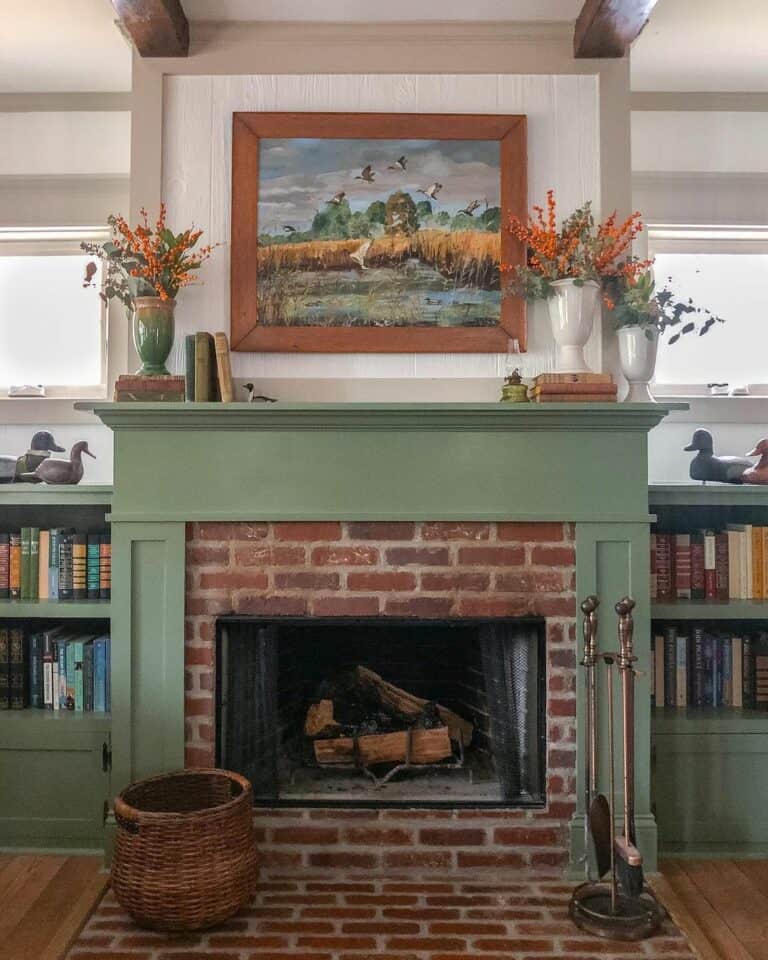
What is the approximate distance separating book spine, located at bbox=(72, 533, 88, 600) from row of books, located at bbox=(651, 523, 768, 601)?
1.85m

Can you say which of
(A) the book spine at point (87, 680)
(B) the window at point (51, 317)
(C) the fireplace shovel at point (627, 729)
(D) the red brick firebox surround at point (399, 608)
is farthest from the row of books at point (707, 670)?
(B) the window at point (51, 317)

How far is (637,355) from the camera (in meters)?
2.53

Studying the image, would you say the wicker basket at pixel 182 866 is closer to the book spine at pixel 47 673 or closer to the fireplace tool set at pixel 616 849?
the book spine at pixel 47 673

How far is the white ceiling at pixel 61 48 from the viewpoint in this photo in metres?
2.65

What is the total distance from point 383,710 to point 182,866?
0.80 metres

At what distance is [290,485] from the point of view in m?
2.42

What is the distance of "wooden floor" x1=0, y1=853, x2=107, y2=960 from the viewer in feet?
6.72

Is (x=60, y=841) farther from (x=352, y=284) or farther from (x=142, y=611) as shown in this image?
(x=352, y=284)

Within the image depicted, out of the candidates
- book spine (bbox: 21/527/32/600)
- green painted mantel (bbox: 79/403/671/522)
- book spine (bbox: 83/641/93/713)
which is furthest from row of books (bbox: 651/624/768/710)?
book spine (bbox: 21/527/32/600)

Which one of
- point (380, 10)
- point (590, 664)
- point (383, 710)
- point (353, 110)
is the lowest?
point (383, 710)

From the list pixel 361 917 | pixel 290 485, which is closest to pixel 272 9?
pixel 290 485

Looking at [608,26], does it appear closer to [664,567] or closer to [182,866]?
[664,567]

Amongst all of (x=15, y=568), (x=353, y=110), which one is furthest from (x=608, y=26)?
(x=15, y=568)

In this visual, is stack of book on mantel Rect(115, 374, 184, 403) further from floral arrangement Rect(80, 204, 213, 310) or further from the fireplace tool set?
the fireplace tool set
